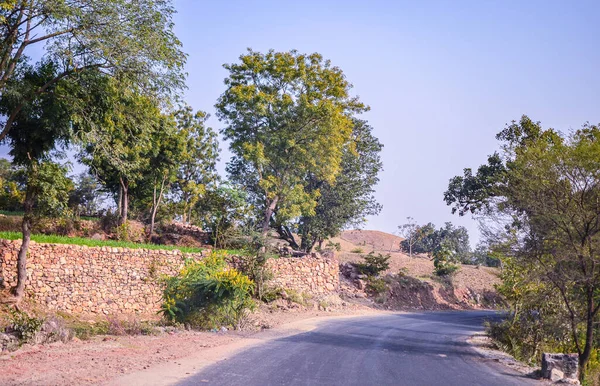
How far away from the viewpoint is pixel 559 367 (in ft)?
40.1

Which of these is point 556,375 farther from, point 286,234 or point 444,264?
point 444,264

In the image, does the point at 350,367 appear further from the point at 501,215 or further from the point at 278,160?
the point at 278,160

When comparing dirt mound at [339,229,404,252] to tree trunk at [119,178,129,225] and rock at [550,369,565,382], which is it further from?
rock at [550,369,565,382]

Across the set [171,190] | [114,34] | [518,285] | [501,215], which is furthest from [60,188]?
[171,190]

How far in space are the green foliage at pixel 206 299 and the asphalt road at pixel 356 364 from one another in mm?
2268

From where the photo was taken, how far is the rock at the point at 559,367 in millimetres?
11989

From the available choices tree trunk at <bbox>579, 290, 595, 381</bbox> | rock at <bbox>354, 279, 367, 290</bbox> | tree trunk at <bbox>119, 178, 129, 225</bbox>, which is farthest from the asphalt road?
rock at <bbox>354, 279, 367, 290</bbox>

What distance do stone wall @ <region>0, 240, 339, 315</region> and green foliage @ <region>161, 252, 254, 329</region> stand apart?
4.18 m

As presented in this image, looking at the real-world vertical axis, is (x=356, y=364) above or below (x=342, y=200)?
below

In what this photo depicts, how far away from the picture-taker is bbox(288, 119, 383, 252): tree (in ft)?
126

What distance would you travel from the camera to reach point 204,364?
10.6 metres

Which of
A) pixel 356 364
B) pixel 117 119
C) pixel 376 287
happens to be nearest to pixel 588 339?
pixel 356 364

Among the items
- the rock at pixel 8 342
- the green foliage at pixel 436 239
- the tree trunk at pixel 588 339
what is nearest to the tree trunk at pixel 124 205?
the rock at pixel 8 342

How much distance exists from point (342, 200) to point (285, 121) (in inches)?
373
